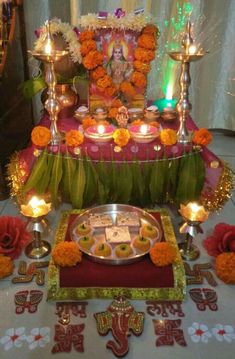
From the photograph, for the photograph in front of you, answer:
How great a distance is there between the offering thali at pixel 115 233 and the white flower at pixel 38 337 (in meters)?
0.31

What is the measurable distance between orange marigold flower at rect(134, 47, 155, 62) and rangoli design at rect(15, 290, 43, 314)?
1293 mm

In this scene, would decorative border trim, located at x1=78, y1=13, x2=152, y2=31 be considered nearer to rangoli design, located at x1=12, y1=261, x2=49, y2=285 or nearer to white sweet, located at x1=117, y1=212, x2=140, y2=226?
white sweet, located at x1=117, y1=212, x2=140, y2=226

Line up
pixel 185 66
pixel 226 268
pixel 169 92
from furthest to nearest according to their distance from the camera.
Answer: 1. pixel 169 92
2. pixel 185 66
3. pixel 226 268

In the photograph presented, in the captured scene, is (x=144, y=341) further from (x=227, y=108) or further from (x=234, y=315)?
(x=227, y=108)

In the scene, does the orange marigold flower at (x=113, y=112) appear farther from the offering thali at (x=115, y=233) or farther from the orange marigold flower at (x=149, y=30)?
the offering thali at (x=115, y=233)

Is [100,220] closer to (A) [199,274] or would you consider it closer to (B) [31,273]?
(B) [31,273]

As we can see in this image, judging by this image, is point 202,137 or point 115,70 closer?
point 202,137

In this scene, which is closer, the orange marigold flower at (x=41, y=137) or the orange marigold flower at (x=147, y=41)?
the orange marigold flower at (x=41, y=137)

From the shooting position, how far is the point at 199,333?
4.16 feet

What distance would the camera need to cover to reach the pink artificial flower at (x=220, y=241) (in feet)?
5.17

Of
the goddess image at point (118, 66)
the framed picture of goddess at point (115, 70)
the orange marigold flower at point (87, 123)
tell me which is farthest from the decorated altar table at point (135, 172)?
the goddess image at point (118, 66)

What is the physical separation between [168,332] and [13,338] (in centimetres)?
53

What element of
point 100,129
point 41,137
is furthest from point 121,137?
point 41,137

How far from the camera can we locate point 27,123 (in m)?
2.62
